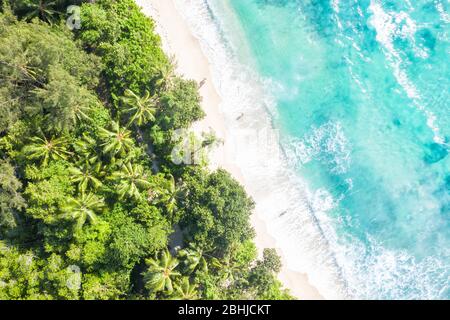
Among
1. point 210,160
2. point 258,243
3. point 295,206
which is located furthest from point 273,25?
point 258,243

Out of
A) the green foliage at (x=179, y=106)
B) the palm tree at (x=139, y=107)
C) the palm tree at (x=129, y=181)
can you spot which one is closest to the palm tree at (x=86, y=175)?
the palm tree at (x=129, y=181)

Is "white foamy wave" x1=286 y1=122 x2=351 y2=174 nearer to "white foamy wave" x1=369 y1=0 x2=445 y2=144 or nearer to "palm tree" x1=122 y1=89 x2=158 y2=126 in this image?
"white foamy wave" x1=369 y1=0 x2=445 y2=144

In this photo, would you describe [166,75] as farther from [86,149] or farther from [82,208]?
[82,208]

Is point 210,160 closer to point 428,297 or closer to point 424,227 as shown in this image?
point 424,227

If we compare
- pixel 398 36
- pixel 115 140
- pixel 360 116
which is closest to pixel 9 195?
pixel 115 140

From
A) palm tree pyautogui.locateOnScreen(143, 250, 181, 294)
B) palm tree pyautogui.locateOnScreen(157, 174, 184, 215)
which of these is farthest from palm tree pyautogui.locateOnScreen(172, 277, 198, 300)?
palm tree pyautogui.locateOnScreen(157, 174, 184, 215)

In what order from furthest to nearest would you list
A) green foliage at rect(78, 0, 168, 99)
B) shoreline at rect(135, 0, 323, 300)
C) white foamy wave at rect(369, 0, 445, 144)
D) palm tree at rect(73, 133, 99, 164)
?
white foamy wave at rect(369, 0, 445, 144), shoreline at rect(135, 0, 323, 300), green foliage at rect(78, 0, 168, 99), palm tree at rect(73, 133, 99, 164)
